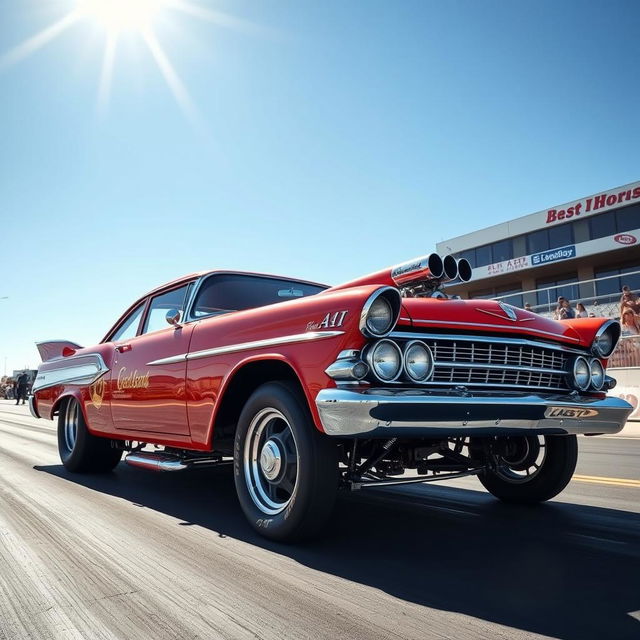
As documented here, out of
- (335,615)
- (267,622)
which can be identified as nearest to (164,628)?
(267,622)

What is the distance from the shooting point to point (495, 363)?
3.16 meters

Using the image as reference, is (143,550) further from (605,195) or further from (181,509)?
(605,195)

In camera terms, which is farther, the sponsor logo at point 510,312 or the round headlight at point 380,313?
the sponsor logo at point 510,312

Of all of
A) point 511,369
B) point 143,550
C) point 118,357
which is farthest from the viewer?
point 118,357

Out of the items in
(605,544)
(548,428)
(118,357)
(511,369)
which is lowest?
(605,544)

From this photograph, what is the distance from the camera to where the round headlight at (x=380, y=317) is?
274 centimetres

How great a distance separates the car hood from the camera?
296 centimetres

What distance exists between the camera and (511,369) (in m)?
3.20

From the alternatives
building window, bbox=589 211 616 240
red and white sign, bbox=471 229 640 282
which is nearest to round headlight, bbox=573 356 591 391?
red and white sign, bbox=471 229 640 282

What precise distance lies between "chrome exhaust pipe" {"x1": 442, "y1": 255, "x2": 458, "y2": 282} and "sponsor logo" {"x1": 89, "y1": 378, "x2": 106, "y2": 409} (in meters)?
3.35

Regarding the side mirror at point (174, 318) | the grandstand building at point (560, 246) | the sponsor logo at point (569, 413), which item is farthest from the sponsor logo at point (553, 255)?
the side mirror at point (174, 318)

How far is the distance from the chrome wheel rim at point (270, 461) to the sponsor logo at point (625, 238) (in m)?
31.5

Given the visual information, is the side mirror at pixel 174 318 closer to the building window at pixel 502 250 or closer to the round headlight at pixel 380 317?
the round headlight at pixel 380 317

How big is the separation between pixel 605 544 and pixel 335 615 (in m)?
1.65
